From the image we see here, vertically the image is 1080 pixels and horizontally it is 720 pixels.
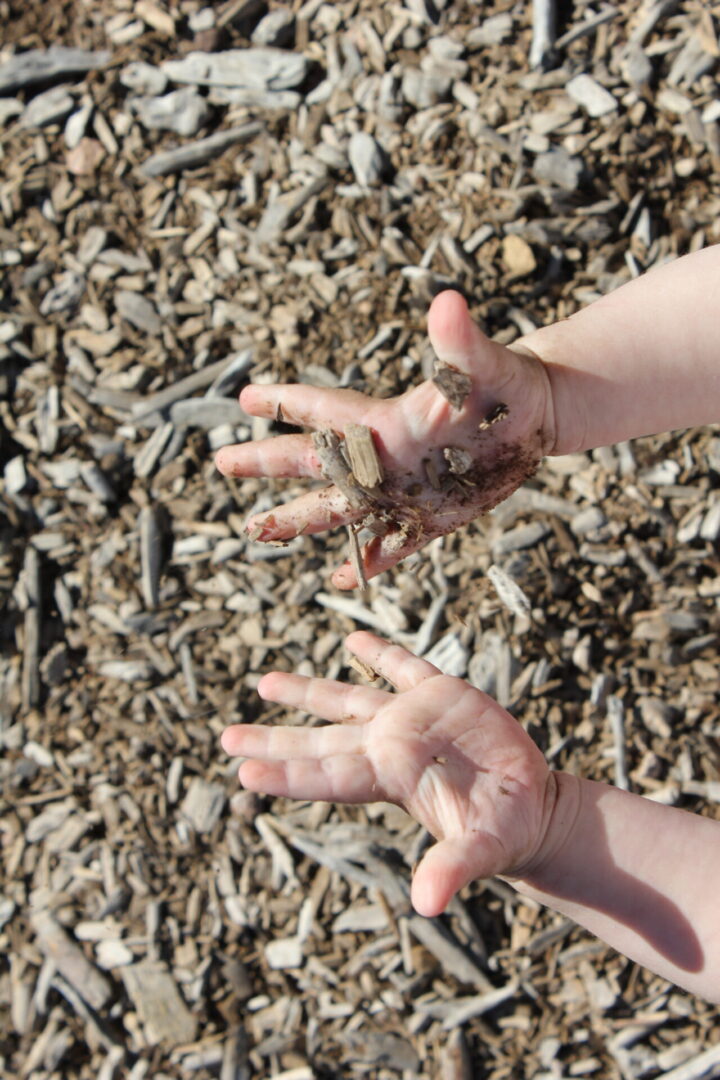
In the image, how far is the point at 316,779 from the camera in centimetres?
147

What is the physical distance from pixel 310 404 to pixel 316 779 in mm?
626

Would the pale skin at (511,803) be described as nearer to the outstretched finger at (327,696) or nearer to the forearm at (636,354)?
the outstretched finger at (327,696)

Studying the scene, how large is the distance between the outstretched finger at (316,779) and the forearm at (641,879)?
13.5 inches

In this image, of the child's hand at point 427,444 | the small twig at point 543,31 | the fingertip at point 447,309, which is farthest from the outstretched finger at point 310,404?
the small twig at point 543,31

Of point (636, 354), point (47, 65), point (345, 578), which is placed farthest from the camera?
point (47, 65)

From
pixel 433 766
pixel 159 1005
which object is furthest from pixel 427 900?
pixel 159 1005

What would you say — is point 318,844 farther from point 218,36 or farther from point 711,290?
point 218,36

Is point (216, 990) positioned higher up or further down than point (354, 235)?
further down

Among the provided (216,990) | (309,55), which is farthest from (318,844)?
(309,55)

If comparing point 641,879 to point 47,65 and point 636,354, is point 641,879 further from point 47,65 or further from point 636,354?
point 47,65

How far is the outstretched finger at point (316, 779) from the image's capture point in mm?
1461

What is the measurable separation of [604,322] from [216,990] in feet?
5.79

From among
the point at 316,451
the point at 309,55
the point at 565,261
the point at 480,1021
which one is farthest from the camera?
the point at 309,55

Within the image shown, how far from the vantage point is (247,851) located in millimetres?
2150
